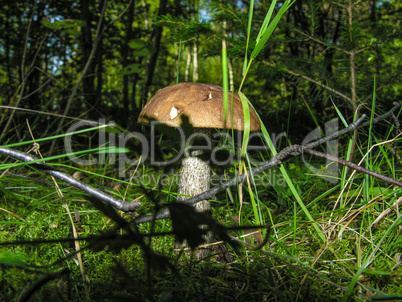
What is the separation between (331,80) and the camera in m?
1.58

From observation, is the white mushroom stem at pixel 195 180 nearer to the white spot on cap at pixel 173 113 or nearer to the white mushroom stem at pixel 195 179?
the white mushroom stem at pixel 195 179

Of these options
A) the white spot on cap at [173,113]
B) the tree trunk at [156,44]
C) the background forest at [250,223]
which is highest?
the tree trunk at [156,44]

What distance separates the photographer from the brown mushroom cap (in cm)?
99

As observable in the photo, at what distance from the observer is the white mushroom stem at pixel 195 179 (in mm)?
1243

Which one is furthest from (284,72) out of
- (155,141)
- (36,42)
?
(36,42)

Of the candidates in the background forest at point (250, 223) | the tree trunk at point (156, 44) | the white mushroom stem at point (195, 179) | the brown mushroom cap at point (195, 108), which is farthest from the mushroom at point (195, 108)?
the tree trunk at point (156, 44)

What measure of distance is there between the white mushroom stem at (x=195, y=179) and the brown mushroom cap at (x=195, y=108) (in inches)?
11.9

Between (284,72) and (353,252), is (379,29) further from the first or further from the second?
(353,252)

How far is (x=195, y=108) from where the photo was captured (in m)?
1.00

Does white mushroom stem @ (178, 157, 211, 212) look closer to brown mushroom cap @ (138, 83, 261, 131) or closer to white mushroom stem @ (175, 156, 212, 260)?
white mushroom stem @ (175, 156, 212, 260)

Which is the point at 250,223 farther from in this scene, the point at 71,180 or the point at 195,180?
the point at 71,180

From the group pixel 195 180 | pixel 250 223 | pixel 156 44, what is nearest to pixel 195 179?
pixel 195 180

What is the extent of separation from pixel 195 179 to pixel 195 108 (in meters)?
0.38

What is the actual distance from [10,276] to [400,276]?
3.84 ft
